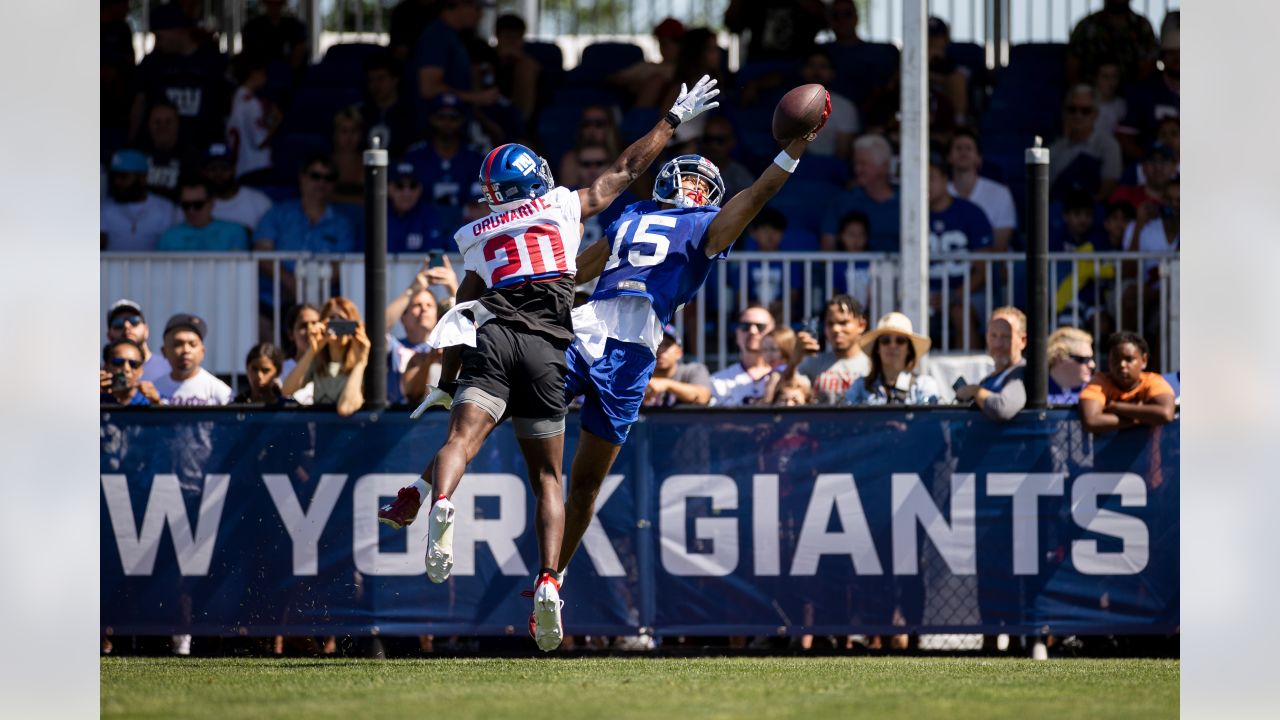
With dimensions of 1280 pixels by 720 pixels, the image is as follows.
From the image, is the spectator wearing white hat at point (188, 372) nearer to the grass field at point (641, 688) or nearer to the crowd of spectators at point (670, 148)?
the crowd of spectators at point (670, 148)

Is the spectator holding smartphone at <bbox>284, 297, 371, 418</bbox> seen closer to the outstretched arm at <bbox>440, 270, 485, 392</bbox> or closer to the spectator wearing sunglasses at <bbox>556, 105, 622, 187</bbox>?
the outstretched arm at <bbox>440, 270, 485, 392</bbox>

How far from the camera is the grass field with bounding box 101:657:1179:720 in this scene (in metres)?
6.56

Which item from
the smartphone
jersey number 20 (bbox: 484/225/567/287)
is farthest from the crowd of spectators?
jersey number 20 (bbox: 484/225/567/287)

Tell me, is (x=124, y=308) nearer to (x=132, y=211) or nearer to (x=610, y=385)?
(x=132, y=211)

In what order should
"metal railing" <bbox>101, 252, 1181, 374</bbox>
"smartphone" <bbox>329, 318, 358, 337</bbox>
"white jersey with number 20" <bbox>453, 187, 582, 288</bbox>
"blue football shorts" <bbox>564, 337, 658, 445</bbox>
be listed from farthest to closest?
"metal railing" <bbox>101, 252, 1181, 374</bbox>
"smartphone" <bbox>329, 318, 358, 337</bbox>
"blue football shorts" <bbox>564, 337, 658, 445</bbox>
"white jersey with number 20" <bbox>453, 187, 582, 288</bbox>

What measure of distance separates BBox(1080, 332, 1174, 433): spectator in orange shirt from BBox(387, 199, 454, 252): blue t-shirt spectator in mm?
4767

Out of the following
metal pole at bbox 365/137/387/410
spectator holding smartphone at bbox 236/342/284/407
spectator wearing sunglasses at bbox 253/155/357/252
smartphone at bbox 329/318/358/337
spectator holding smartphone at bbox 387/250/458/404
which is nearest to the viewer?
metal pole at bbox 365/137/387/410

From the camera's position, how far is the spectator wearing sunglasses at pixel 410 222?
42.0ft

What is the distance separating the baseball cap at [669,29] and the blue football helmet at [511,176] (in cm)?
679

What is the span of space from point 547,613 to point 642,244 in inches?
73.2

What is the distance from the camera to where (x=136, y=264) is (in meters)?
11.8

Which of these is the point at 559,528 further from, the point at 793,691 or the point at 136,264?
the point at 136,264
